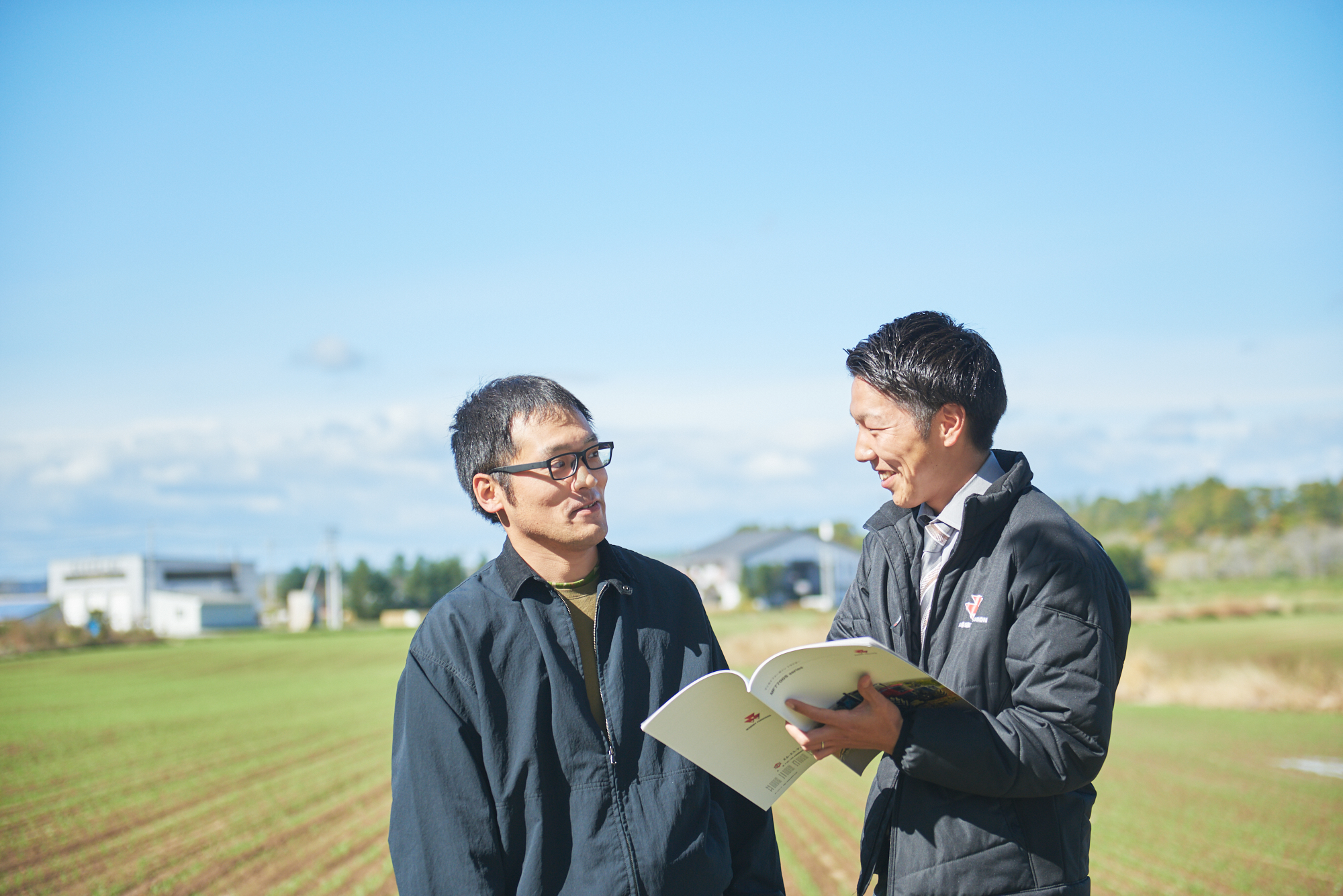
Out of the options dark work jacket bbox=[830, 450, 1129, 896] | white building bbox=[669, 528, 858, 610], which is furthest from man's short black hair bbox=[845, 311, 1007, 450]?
white building bbox=[669, 528, 858, 610]

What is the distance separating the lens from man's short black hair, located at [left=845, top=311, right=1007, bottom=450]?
7.18 ft

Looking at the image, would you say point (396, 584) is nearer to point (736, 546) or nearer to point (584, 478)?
point (736, 546)

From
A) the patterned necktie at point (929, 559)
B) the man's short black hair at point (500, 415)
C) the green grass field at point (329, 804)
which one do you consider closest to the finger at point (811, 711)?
the patterned necktie at point (929, 559)

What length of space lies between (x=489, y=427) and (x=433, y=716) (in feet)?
2.36

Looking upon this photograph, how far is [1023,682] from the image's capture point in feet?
6.59

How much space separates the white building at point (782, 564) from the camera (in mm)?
60062

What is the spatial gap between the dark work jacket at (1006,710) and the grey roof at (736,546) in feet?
205

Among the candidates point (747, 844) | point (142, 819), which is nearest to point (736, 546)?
point (142, 819)

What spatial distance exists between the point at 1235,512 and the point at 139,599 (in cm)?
6934

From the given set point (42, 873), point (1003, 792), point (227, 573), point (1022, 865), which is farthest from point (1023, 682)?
point (227, 573)

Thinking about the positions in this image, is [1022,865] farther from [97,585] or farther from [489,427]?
[97,585]

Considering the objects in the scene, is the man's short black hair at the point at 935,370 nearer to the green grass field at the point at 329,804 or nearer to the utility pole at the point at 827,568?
the green grass field at the point at 329,804

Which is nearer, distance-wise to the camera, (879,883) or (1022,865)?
(1022,865)

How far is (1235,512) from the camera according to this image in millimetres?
61625
